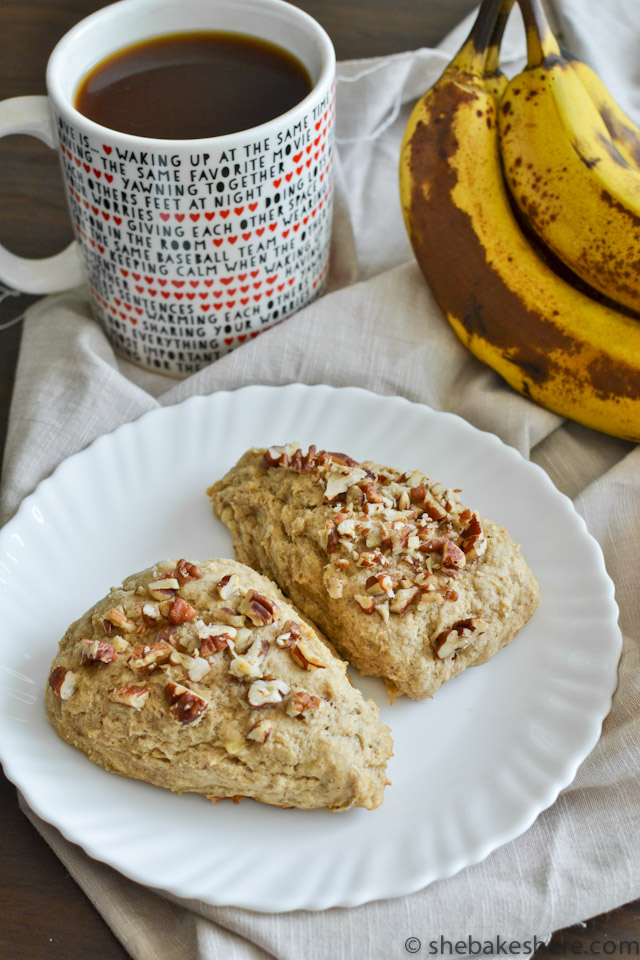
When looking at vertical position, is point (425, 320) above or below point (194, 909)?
above

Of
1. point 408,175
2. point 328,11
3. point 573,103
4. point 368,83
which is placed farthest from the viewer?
point 328,11

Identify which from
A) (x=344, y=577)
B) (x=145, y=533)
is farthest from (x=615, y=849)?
(x=145, y=533)

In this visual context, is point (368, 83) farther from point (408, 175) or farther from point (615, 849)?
point (615, 849)

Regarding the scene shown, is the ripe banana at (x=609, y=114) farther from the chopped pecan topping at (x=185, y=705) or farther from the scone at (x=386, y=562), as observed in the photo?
the chopped pecan topping at (x=185, y=705)

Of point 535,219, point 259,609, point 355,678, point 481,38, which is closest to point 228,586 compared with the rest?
point 259,609

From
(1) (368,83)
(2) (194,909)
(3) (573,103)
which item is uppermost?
(3) (573,103)

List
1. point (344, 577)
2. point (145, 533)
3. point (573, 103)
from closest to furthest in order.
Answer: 1. point (344, 577)
2. point (145, 533)
3. point (573, 103)

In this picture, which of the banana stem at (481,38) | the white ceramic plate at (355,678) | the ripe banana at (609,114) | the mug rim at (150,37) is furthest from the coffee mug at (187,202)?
the ripe banana at (609,114)
